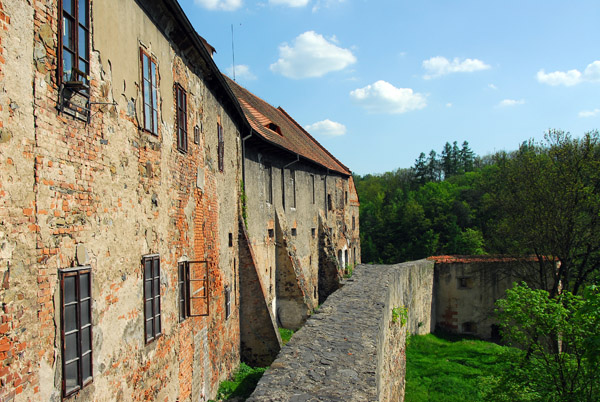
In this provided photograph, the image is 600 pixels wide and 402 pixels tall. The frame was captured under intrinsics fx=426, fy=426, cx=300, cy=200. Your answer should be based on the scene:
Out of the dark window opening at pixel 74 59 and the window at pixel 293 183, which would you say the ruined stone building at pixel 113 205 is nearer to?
the dark window opening at pixel 74 59

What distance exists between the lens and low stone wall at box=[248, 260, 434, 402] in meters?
5.69

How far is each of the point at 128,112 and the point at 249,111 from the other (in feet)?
32.8

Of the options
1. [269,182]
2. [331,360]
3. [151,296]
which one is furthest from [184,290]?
[269,182]

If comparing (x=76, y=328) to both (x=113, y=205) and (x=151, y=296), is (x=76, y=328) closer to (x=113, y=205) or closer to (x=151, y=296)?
(x=113, y=205)

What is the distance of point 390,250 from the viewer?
52531mm

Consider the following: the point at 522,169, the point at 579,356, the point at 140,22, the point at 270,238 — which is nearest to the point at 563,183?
the point at 522,169

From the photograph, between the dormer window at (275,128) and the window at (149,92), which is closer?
the window at (149,92)

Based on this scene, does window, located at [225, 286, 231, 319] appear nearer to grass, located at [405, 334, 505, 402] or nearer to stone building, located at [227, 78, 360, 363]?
stone building, located at [227, 78, 360, 363]

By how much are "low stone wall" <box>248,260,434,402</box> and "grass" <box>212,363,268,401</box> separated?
2.15m

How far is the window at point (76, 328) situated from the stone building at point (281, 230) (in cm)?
731

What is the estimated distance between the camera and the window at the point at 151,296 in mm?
5773

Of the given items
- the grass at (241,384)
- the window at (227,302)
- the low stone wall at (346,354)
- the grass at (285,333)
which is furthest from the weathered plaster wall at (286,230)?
the grass at (241,384)

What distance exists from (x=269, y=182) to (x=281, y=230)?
1811 mm

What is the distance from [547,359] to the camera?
34.1 ft
